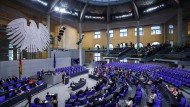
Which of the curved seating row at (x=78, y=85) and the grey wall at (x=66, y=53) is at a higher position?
the grey wall at (x=66, y=53)

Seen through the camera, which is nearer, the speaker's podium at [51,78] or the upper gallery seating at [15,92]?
the upper gallery seating at [15,92]

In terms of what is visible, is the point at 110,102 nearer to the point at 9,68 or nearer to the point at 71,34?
the point at 9,68

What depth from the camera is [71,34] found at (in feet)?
132

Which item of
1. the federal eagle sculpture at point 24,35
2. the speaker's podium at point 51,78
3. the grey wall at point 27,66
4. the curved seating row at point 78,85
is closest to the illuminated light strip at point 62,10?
the grey wall at point 27,66

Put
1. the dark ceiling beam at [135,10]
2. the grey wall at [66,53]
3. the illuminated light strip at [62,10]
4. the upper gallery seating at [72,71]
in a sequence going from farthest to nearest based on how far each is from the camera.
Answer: the dark ceiling beam at [135,10], the illuminated light strip at [62,10], the grey wall at [66,53], the upper gallery seating at [72,71]

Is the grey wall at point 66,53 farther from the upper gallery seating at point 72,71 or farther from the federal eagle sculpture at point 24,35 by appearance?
the federal eagle sculpture at point 24,35

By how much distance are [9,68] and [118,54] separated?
924 inches

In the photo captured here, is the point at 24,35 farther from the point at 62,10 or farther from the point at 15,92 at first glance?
the point at 62,10

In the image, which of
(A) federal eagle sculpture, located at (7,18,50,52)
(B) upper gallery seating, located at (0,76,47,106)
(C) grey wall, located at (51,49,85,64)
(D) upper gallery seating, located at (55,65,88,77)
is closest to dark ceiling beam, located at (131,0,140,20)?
(C) grey wall, located at (51,49,85,64)

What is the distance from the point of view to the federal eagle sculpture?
15.2m

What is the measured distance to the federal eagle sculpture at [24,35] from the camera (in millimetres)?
15166

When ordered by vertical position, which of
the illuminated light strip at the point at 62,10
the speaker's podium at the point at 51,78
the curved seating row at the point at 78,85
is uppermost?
the illuminated light strip at the point at 62,10

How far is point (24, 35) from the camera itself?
1600 centimetres

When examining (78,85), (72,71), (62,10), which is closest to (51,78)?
(78,85)
